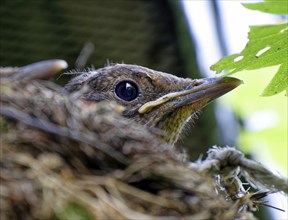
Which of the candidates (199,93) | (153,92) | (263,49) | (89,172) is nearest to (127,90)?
(153,92)

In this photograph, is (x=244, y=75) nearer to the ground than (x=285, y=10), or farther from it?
nearer to the ground

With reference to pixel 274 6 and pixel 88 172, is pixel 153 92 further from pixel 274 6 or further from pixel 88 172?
pixel 88 172

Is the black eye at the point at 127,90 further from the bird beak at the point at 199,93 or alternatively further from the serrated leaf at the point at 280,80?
the serrated leaf at the point at 280,80

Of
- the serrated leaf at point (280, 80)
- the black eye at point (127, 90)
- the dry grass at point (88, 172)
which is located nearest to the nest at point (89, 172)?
the dry grass at point (88, 172)

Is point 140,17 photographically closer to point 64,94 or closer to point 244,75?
point 244,75

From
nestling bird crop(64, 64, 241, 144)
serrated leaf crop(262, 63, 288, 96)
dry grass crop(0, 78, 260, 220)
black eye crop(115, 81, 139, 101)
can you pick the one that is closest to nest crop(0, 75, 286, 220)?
dry grass crop(0, 78, 260, 220)

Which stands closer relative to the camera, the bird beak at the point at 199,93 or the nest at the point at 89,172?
the nest at the point at 89,172

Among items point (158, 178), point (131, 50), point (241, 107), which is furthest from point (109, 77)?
point (241, 107)
